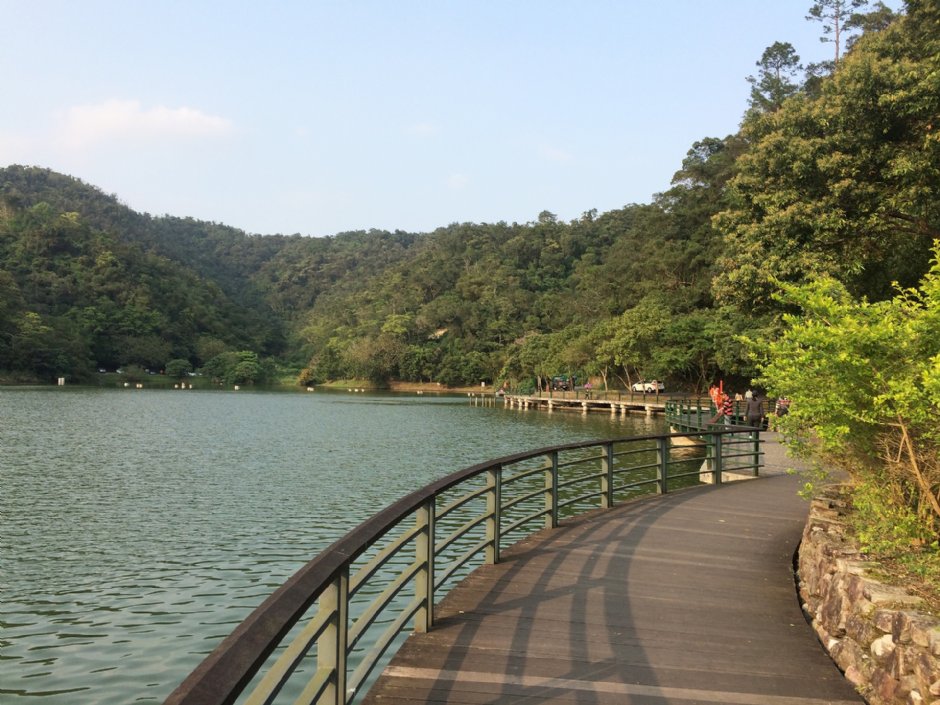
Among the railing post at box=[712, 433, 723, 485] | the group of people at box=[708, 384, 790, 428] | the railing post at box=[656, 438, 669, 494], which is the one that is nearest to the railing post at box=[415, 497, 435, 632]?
the railing post at box=[656, 438, 669, 494]

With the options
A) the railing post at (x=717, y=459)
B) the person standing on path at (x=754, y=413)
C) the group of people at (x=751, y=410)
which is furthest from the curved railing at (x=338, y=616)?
the group of people at (x=751, y=410)

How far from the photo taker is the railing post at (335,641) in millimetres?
2809

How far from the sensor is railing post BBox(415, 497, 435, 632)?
4.45 metres

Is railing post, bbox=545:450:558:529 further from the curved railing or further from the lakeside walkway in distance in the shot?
the lakeside walkway in distance

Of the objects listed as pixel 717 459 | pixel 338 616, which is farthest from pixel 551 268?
pixel 338 616

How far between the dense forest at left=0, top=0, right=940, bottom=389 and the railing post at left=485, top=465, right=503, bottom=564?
3.40 metres

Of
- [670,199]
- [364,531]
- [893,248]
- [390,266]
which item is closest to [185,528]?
[364,531]

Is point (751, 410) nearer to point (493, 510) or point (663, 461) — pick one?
point (663, 461)

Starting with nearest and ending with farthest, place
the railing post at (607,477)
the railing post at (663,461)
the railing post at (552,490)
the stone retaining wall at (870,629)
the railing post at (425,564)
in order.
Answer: the stone retaining wall at (870,629) < the railing post at (425,564) < the railing post at (552,490) < the railing post at (607,477) < the railing post at (663,461)

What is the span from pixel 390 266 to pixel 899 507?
16264 centimetres

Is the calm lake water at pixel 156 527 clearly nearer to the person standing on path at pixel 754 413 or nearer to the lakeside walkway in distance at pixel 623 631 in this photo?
the lakeside walkway in distance at pixel 623 631

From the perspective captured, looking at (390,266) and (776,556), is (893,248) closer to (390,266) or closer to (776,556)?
(776,556)

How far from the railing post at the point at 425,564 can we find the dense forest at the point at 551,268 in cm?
452

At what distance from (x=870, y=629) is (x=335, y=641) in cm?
Result: 325
